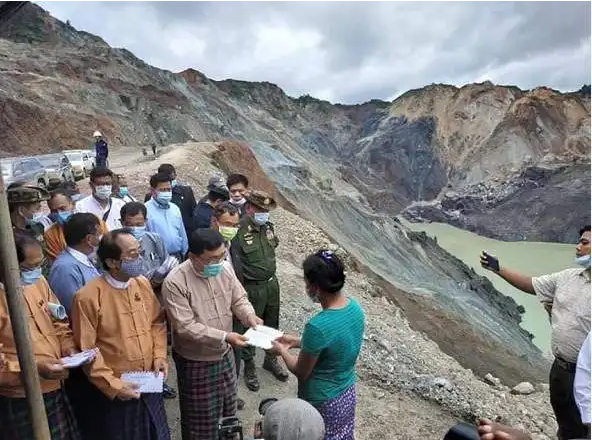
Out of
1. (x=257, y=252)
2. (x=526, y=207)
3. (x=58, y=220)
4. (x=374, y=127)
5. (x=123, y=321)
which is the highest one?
(x=374, y=127)

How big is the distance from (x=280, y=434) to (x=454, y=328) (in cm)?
1063

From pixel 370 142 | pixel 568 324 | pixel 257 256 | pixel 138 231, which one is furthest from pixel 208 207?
pixel 370 142

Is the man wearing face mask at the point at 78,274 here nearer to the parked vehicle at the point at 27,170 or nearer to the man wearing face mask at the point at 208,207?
the man wearing face mask at the point at 208,207

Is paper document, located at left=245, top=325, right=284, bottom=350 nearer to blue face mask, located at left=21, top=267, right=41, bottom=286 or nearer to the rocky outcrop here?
blue face mask, located at left=21, top=267, right=41, bottom=286

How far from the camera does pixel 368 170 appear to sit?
5869cm

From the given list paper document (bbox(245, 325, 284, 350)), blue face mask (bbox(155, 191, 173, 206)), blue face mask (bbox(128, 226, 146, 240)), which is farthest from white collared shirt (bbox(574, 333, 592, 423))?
blue face mask (bbox(155, 191, 173, 206))

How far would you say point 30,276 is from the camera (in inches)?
119

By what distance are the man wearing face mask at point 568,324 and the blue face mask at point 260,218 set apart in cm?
227

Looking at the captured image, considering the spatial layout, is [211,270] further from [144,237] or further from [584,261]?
[584,261]

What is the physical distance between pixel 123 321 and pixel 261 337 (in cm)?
81

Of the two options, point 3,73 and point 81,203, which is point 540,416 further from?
point 3,73

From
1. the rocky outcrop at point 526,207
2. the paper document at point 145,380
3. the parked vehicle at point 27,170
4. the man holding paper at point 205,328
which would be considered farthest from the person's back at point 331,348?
the rocky outcrop at point 526,207

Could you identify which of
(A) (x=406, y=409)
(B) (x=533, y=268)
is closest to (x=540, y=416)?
(A) (x=406, y=409)

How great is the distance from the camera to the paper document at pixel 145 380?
312 cm
